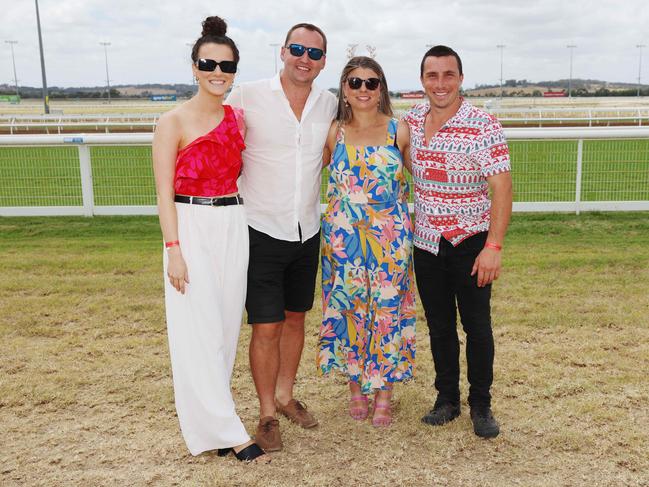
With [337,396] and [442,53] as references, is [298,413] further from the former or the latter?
[442,53]

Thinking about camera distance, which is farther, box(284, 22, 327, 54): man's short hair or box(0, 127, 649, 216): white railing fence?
box(0, 127, 649, 216): white railing fence

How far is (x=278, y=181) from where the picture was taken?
143 inches

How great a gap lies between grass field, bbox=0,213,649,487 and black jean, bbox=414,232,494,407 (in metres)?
0.25

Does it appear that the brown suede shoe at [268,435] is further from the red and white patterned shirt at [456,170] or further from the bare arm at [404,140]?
the bare arm at [404,140]

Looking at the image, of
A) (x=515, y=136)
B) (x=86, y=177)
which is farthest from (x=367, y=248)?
(x=86, y=177)

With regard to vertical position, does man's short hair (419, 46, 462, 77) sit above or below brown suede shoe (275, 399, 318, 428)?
above

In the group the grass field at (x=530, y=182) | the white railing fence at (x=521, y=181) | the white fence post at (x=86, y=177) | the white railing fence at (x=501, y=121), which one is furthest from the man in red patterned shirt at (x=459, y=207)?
the white railing fence at (x=501, y=121)

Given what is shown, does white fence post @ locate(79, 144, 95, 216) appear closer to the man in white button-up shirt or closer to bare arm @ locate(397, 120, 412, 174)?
the man in white button-up shirt

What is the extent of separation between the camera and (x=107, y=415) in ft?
13.1

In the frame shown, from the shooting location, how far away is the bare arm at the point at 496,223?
11.2 feet

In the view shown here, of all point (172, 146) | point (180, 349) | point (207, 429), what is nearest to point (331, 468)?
point (207, 429)

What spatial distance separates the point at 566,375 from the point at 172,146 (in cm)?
281

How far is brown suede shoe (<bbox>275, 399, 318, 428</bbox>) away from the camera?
12.8 ft

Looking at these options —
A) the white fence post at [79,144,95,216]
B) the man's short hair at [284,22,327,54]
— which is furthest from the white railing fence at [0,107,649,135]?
the man's short hair at [284,22,327,54]
